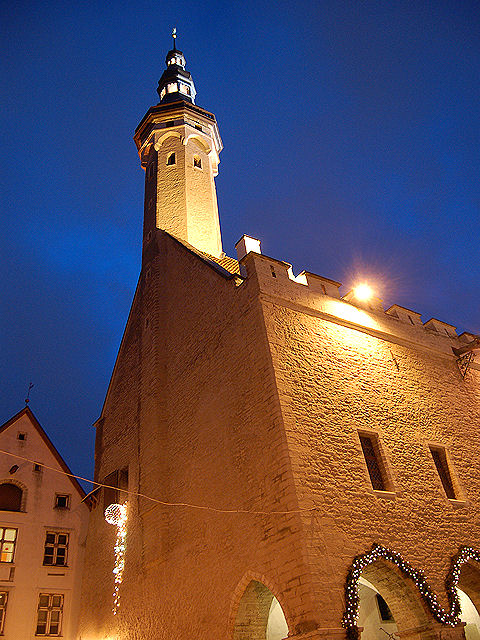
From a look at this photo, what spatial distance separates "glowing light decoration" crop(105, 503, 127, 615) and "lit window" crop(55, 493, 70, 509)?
214 cm

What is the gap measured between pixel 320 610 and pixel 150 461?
718 centimetres

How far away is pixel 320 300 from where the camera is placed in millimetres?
12906

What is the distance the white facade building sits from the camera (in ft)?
48.0

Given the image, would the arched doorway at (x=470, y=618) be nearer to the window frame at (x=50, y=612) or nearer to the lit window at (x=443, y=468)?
the lit window at (x=443, y=468)

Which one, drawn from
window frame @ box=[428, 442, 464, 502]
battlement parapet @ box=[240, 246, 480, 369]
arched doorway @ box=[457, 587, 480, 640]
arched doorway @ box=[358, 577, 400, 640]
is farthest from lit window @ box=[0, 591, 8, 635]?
window frame @ box=[428, 442, 464, 502]

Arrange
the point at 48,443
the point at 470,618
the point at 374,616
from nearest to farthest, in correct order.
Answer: the point at 470,618, the point at 374,616, the point at 48,443

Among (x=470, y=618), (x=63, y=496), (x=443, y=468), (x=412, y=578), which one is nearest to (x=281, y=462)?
(x=412, y=578)

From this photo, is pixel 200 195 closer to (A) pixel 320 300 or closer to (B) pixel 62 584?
(A) pixel 320 300

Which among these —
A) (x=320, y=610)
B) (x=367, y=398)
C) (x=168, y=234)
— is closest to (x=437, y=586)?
(x=320, y=610)

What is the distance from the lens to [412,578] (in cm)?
945

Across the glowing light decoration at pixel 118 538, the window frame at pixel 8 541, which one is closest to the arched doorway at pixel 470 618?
the glowing light decoration at pixel 118 538

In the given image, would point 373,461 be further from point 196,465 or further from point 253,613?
point 196,465

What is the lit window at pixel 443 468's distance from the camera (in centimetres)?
1189

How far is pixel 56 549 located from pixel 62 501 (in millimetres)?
1504
